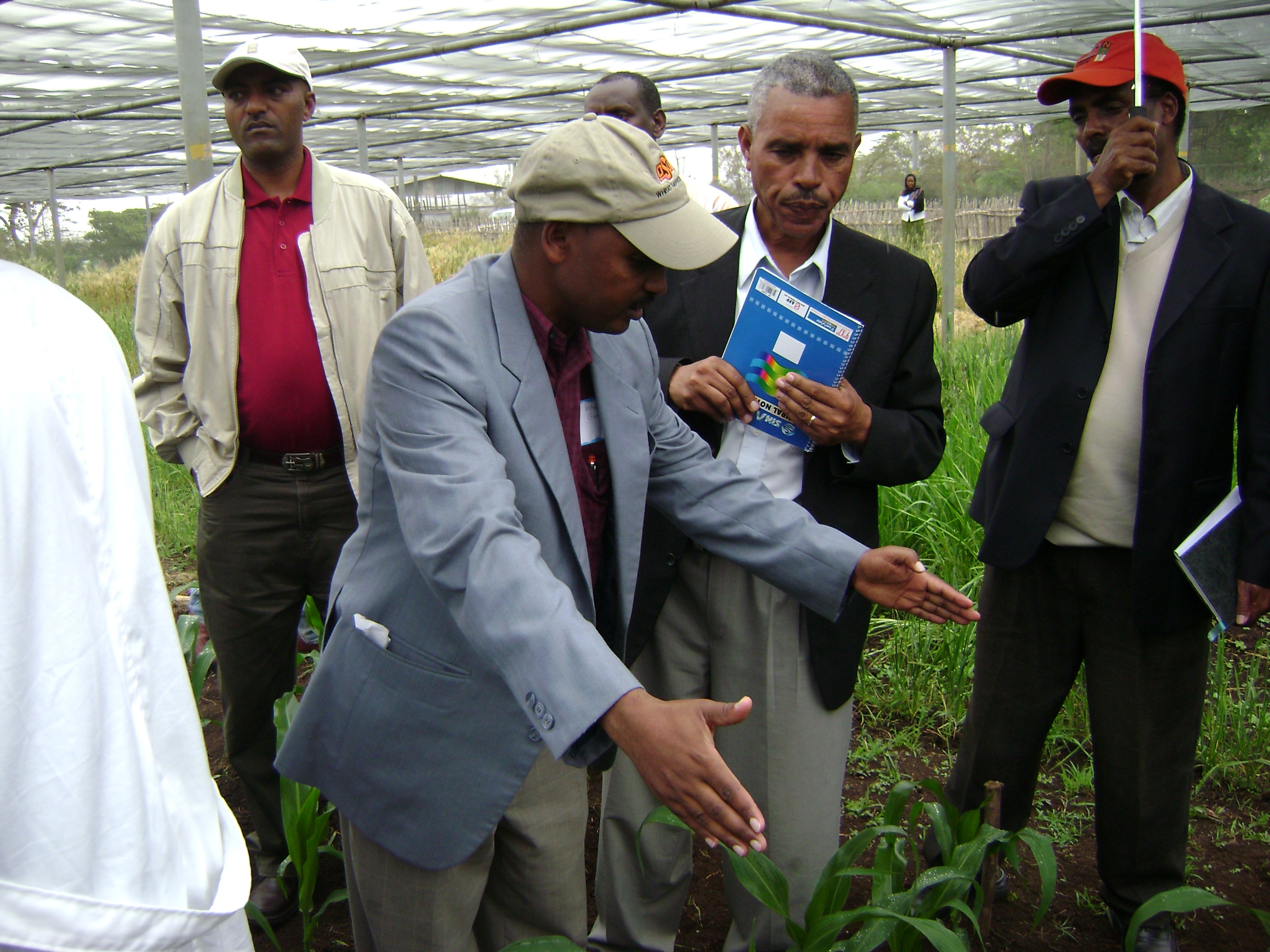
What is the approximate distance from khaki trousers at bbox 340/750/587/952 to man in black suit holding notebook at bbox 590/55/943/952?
44 centimetres

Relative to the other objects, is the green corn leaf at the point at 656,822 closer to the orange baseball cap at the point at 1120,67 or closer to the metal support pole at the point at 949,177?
the orange baseball cap at the point at 1120,67

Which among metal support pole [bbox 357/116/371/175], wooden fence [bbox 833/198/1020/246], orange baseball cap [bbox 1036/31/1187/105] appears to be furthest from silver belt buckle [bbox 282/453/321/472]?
wooden fence [bbox 833/198/1020/246]

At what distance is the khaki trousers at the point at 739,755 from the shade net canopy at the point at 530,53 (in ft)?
8.57

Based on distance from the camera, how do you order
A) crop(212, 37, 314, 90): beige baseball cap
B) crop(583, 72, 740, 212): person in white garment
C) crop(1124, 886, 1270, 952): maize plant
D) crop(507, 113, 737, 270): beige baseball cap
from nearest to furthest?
crop(507, 113, 737, 270): beige baseball cap → crop(1124, 886, 1270, 952): maize plant → crop(212, 37, 314, 90): beige baseball cap → crop(583, 72, 740, 212): person in white garment

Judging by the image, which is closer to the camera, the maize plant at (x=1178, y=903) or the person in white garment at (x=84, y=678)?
the person in white garment at (x=84, y=678)

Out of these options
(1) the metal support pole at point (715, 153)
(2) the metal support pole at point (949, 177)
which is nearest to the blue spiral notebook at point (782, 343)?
(2) the metal support pole at point (949, 177)

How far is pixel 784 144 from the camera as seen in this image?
2.02m

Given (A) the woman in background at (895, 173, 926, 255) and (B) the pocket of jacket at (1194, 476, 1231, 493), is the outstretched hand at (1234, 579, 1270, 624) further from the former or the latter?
(A) the woman in background at (895, 173, 926, 255)

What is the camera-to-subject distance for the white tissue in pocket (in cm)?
154

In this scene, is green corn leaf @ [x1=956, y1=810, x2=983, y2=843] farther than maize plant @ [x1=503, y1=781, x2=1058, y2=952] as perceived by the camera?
Yes

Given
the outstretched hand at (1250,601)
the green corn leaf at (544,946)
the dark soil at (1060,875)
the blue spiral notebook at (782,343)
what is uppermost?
the blue spiral notebook at (782,343)

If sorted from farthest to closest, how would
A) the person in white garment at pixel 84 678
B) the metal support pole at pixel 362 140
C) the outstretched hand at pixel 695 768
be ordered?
the metal support pole at pixel 362 140 → the outstretched hand at pixel 695 768 → the person in white garment at pixel 84 678

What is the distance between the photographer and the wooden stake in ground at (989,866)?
80.1 inches

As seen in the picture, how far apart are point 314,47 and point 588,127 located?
6.29 metres
